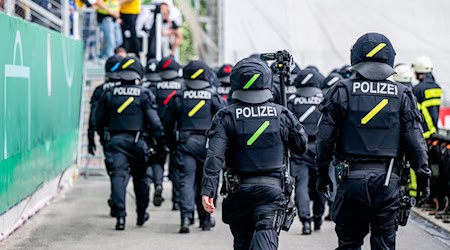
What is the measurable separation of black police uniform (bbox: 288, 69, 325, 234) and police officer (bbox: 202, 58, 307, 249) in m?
4.40

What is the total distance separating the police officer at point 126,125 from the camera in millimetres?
12977

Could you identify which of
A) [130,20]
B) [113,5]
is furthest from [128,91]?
[113,5]

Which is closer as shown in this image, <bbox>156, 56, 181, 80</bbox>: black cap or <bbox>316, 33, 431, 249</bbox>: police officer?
<bbox>316, 33, 431, 249</bbox>: police officer

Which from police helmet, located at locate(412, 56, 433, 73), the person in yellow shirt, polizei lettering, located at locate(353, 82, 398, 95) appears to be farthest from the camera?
the person in yellow shirt

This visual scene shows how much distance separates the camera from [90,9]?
22.0 meters

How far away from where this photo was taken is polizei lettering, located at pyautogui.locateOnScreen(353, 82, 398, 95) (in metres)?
8.43

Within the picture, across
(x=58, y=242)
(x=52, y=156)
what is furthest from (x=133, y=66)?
(x=52, y=156)

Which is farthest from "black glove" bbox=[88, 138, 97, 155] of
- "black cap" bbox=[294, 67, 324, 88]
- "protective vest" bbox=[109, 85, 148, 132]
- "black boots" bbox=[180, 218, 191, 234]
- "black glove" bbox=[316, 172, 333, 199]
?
"black glove" bbox=[316, 172, 333, 199]

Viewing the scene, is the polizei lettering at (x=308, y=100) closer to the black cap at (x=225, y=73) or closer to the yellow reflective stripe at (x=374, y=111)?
the black cap at (x=225, y=73)

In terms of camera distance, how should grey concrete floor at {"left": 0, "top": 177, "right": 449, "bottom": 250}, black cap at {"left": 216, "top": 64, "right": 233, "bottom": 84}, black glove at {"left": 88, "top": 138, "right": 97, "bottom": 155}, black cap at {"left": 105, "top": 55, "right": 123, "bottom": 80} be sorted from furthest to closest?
black cap at {"left": 216, "top": 64, "right": 233, "bottom": 84} → black cap at {"left": 105, "top": 55, "right": 123, "bottom": 80} → black glove at {"left": 88, "top": 138, "right": 97, "bottom": 155} → grey concrete floor at {"left": 0, "top": 177, "right": 449, "bottom": 250}

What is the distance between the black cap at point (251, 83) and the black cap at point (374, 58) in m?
0.74

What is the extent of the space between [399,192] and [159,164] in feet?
26.3

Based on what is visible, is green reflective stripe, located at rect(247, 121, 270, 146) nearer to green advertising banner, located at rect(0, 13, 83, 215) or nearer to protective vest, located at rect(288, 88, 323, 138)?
green advertising banner, located at rect(0, 13, 83, 215)

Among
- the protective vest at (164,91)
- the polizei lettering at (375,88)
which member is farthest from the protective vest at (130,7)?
the polizei lettering at (375,88)
